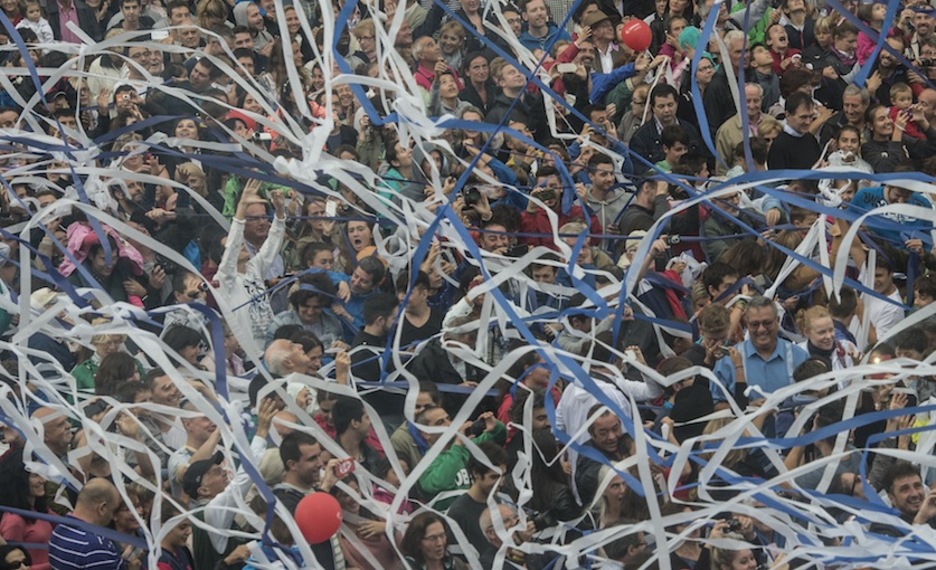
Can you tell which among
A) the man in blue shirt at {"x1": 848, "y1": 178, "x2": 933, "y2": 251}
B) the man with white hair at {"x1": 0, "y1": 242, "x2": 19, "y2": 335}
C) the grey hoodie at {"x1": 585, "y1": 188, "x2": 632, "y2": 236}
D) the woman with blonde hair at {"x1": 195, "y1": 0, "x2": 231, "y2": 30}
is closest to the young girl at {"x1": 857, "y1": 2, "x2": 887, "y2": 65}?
the grey hoodie at {"x1": 585, "y1": 188, "x2": 632, "y2": 236}

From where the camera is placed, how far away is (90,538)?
335 inches

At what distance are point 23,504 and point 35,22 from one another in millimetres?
6814

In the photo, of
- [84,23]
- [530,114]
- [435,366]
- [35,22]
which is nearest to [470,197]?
[435,366]

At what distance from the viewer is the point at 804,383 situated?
784cm

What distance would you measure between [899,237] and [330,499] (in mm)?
3950

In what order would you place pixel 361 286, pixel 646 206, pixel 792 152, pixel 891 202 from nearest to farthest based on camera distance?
pixel 361 286
pixel 891 202
pixel 646 206
pixel 792 152

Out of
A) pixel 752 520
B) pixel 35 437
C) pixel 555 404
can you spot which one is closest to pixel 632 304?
pixel 555 404

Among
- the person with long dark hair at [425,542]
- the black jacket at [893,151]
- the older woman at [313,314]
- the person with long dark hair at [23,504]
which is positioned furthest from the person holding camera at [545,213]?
the person with long dark hair at [23,504]

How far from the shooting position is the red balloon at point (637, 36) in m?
14.2

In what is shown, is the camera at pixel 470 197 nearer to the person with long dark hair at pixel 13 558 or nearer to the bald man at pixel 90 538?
the bald man at pixel 90 538

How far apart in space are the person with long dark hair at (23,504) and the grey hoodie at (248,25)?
6.16 m

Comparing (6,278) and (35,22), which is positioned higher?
(6,278)

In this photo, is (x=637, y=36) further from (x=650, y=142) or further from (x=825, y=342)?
(x=825, y=342)

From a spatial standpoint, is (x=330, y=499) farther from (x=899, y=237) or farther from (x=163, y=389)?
(x=899, y=237)
